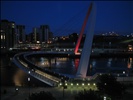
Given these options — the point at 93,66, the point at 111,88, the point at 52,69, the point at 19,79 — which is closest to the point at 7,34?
the point at 93,66

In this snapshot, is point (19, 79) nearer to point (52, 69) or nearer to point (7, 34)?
point (52, 69)

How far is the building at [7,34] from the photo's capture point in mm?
64350

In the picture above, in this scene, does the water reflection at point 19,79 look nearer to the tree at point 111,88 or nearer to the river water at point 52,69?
the river water at point 52,69

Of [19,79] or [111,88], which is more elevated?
[111,88]

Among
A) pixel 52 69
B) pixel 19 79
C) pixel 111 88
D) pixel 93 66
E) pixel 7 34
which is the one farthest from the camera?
pixel 7 34

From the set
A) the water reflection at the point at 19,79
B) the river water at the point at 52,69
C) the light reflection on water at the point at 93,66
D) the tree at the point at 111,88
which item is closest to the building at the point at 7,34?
the river water at the point at 52,69

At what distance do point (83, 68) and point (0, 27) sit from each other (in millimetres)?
54758

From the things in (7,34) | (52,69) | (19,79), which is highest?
(7,34)

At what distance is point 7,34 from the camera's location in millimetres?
65750

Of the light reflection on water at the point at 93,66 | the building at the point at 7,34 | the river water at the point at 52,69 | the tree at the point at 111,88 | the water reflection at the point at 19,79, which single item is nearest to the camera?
the tree at the point at 111,88

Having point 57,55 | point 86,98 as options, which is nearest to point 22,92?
point 86,98

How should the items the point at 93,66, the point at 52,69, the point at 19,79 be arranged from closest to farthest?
the point at 19,79, the point at 52,69, the point at 93,66

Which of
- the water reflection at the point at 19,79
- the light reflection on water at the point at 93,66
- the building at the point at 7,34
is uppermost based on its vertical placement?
the building at the point at 7,34

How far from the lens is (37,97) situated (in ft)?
21.3
